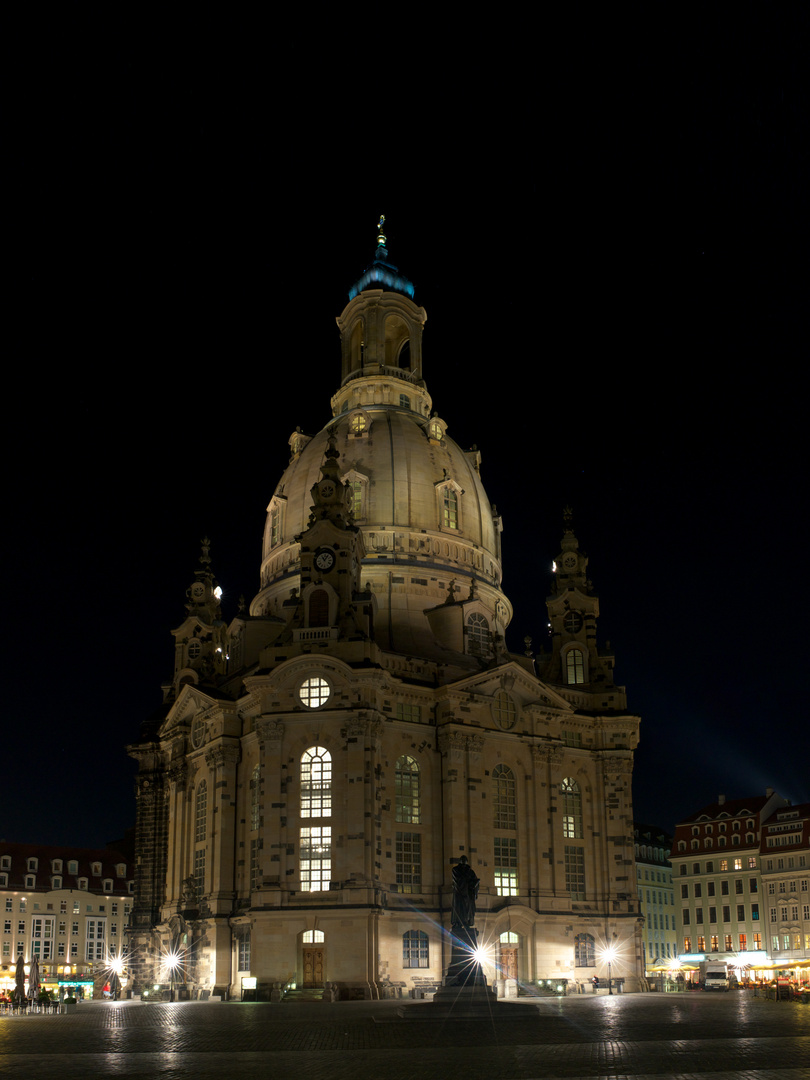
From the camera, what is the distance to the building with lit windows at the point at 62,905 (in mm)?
110506

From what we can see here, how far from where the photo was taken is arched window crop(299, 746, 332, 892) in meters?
68.6

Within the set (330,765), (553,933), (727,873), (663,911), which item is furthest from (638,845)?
(330,765)

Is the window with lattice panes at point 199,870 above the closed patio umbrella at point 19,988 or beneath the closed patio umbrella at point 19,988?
above

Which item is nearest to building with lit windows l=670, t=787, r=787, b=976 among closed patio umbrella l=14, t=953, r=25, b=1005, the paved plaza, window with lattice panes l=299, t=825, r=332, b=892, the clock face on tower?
window with lattice panes l=299, t=825, r=332, b=892

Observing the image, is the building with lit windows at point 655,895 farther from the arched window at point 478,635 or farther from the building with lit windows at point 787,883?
the arched window at point 478,635

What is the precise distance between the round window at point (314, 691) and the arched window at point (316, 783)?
2728mm

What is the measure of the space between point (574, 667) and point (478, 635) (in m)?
9.12

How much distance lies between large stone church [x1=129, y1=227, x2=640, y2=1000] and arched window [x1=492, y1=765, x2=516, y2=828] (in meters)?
0.15

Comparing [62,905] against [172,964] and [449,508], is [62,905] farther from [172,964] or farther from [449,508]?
[449,508]

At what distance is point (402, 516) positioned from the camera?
86.6 meters

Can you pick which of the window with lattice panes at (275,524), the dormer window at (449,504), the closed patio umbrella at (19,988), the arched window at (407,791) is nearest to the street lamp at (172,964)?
the arched window at (407,791)

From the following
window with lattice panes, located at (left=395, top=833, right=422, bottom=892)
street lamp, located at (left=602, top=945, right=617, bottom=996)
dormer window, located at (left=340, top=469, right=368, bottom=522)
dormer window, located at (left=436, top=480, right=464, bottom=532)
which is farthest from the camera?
dormer window, located at (left=436, top=480, right=464, bottom=532)

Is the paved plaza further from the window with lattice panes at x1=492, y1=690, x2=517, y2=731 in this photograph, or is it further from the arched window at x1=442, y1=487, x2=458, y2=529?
the arched window at x1=442, y1=487, x2=458, y2=529

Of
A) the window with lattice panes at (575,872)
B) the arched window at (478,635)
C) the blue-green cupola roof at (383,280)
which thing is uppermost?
the blue-green cupola roof at (383,280)
